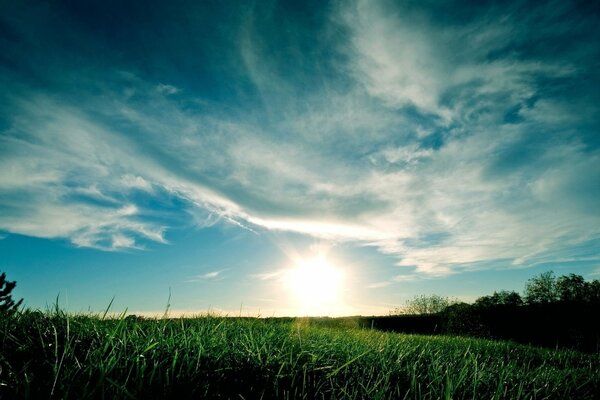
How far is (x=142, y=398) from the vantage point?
1.71m

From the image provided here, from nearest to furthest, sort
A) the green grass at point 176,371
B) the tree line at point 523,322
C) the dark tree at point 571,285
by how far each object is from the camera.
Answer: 1. the green grass at point 176,371
2. the tree line at point 523,322
3. the dark tree at point 571,285

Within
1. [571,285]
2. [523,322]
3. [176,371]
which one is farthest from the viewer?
[571,285]

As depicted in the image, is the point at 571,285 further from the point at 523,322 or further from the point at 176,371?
the point at 176,371

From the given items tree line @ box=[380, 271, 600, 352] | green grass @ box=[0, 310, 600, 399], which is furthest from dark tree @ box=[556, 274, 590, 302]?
green grass @ box=[0, 310, 600, 399]

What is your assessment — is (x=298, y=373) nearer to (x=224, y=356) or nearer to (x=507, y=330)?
(x=224, y=356)

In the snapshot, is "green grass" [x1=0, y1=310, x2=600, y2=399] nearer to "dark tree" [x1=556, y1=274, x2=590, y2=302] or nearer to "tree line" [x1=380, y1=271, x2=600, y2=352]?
"tree line" [x1=380, y1=271, x2=600, y2=352]

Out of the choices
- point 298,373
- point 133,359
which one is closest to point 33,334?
point 133,359

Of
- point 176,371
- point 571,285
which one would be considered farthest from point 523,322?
point 571,285

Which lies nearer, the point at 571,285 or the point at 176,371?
the point at 176,371

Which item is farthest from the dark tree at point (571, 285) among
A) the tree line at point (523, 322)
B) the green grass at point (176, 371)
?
the green grass at point (176, 371)

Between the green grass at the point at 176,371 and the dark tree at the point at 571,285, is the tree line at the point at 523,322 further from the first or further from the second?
the dark tree at the point at 571,285

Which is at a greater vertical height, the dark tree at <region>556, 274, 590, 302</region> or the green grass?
the dark tree at <region>556, 274, 590, 302</region>

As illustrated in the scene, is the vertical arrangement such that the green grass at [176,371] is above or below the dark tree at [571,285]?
→ below

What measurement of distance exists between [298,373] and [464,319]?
21017 mm
